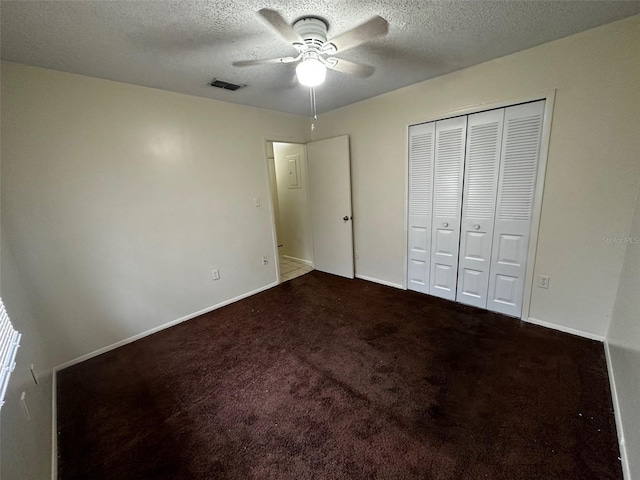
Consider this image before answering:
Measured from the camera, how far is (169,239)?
2639 millimetres

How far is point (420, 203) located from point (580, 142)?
51.4 inches

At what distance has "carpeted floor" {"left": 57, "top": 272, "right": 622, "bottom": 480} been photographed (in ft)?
4.30

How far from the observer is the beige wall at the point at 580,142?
178 cm

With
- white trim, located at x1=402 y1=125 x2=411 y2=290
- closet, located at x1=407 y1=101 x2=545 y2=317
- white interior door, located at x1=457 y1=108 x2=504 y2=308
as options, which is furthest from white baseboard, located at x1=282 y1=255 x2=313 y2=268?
white interior door, located at x1=457 y1=108 x2=504 y2=308

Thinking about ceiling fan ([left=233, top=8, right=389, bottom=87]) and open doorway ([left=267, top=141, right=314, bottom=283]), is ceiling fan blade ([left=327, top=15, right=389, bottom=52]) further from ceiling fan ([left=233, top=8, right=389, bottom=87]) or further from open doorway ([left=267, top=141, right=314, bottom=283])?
open doorway ([left=267, top=141, right=314, bottom=283])

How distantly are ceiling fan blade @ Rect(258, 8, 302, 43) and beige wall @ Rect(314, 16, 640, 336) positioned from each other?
67.2 inches

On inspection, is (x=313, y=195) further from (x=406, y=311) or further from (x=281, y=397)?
(x=281, y=397)

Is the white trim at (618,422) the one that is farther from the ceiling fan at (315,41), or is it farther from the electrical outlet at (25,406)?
the electrical outlet at (25,406)

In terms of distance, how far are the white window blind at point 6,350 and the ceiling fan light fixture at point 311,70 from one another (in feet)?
6.31

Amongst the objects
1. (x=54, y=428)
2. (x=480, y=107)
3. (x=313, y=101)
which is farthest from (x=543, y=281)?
(x=54, y=428)

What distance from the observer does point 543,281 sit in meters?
2.28

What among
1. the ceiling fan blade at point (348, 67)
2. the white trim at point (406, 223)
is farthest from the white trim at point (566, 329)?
the ceiling fan blade at point (348, 67)

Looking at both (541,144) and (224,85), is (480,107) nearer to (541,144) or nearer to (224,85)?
(541,144)

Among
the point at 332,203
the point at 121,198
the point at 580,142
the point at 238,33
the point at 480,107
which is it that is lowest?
the point at 332,203
